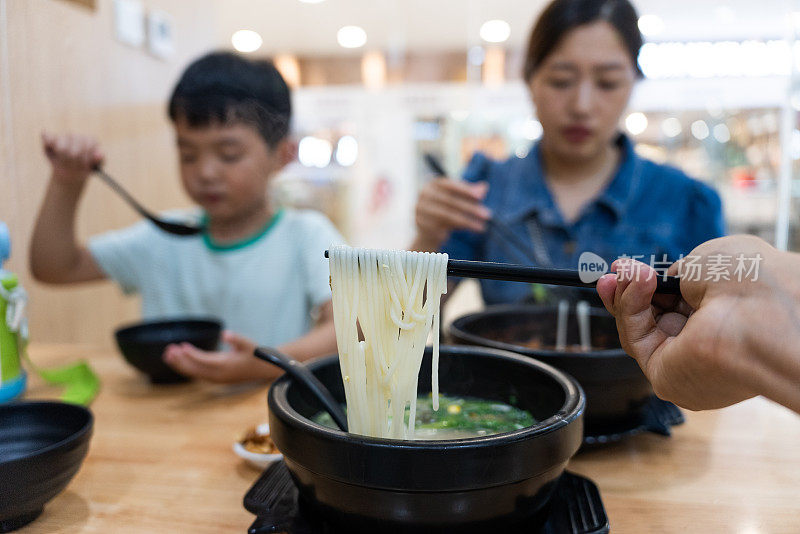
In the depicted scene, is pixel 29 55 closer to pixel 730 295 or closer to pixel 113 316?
pixel 113 316

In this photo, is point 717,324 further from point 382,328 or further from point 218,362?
point 218,362

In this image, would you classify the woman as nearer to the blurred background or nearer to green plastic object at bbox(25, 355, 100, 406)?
green plastic object at bbox(25, 355, 100, 406)

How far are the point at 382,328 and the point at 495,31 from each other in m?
4.38

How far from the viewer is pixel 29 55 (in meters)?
1.41

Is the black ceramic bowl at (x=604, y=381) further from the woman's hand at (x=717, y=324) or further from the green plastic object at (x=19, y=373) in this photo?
the green plastic object at (x=19, y=373)

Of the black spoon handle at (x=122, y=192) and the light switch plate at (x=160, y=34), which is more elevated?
the light switch plate at (x=160, y=34)

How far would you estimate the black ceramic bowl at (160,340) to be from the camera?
1.18 meters

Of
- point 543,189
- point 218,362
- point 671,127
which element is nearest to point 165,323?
point 218,362

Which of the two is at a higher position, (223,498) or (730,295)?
(730,295)

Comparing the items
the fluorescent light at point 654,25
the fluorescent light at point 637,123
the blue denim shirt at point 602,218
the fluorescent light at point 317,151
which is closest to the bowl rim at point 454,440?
the blue denim shirt at point 602,218

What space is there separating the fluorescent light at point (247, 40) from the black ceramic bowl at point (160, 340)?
406cm

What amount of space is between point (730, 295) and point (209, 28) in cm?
280

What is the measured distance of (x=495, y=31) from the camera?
179 inches

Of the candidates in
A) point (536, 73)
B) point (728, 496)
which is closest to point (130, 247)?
point (536, 73)
